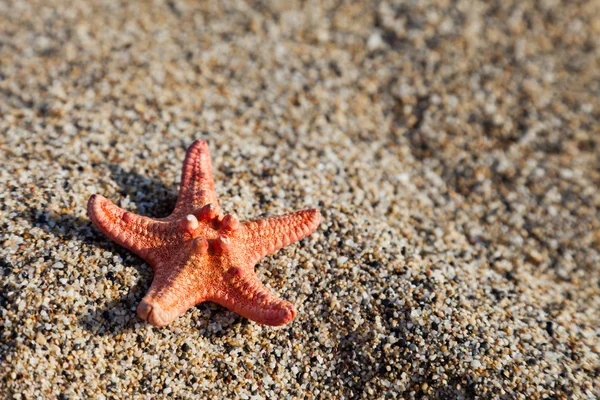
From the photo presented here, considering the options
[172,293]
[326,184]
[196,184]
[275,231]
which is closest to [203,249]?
[172,293]

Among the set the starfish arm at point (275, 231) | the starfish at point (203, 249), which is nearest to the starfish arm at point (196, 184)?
the starfish at point (203, 249)

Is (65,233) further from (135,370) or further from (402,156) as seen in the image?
(402,156)

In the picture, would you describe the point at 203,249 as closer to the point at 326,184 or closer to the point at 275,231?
the point at 275,231

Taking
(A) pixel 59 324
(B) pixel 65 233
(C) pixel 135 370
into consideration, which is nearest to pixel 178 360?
(C) pixel 135 370

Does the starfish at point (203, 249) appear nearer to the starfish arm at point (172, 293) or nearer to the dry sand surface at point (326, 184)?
the starfish arm at point (172, 293)

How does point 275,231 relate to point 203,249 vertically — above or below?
above

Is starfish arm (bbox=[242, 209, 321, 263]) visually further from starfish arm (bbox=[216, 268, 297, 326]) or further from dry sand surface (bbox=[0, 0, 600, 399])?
dry sand surface (bbox=[0, 0, 600, 399])
